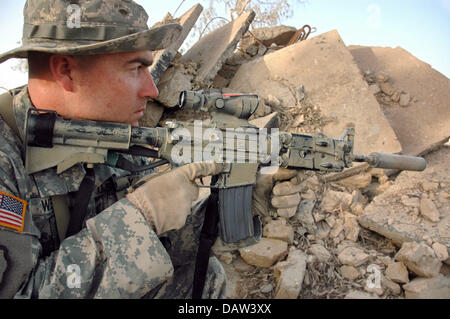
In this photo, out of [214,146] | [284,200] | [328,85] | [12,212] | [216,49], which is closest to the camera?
[12,212]

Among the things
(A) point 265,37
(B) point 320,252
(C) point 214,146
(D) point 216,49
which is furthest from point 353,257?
(A) point 265,37

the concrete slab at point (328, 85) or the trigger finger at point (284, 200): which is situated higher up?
the concrete slab at point (328, 85)

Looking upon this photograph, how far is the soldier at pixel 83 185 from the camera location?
141 centimetres

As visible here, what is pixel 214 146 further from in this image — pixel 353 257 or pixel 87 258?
pixel 353 257

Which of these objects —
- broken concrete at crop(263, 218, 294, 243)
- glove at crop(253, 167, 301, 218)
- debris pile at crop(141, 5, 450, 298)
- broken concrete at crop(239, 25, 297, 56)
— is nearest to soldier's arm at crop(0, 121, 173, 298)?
glove at crop(253, 167, 301, 218)

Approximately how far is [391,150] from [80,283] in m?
3.40

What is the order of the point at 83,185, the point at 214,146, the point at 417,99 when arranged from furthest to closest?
1. the point at 417,99
2. the point at 214,146
3. the point at 83,185

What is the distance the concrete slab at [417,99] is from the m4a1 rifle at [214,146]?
1.69 m

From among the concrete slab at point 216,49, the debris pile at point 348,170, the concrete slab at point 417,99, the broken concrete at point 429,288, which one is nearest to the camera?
the broken concrete at point 429,288

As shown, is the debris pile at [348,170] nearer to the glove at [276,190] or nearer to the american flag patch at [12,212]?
the glove at [276,190]

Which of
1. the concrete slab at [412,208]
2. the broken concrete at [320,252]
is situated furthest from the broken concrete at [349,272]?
the concrete slab at [412,208]

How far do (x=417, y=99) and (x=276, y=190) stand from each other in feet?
9.56

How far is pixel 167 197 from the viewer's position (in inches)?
66.9
